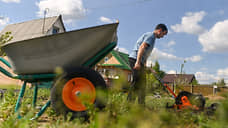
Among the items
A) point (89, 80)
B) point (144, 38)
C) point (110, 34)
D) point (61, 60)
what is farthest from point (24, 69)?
point (144, 38)

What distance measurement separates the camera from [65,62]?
6.87 feet

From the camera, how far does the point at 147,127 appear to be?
545 mm

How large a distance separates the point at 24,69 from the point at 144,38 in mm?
1745

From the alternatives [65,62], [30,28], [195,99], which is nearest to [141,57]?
[195,99]

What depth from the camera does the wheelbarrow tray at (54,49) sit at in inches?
79.3

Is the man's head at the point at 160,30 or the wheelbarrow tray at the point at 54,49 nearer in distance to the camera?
the wheelbarrow tray at the point at 54,49

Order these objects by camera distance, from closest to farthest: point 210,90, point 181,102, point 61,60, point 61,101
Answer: point 61,101, point 61,60, point 181,102, point 210,90

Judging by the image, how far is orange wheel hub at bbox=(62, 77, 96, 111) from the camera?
6.21 feet

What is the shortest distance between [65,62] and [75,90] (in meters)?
0.36

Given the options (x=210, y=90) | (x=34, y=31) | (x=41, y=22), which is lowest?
(x=210, y=90)

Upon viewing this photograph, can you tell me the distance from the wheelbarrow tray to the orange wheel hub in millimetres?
260

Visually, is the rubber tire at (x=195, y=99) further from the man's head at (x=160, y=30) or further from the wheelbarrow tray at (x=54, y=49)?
the wheelbarrow tray at (x=54, y=49)

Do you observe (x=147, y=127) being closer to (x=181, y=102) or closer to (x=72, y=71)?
(x=72, y=71)

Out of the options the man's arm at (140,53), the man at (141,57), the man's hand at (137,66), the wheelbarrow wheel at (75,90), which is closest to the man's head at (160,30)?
the man at (141,57)
